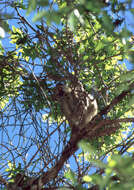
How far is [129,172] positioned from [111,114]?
1.48m

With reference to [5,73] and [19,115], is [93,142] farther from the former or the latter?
[5,73]

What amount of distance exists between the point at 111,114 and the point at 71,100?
2.70 feet

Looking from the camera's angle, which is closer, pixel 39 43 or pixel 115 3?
pixel 115 3

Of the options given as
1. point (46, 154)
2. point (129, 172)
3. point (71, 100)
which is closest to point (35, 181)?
point (46, 154)

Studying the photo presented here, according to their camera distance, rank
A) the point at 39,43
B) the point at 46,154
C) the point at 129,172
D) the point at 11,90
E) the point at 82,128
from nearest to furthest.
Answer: the point at 129,172 < the point at 82,128 < the point at 46,154 < the point at 39,43 < the point at 11,90

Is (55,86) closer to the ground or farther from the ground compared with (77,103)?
farther from the ground

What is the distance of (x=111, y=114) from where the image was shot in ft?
7.36

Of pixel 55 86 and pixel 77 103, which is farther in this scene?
pixel 55 86

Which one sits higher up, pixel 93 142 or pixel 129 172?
pixel 93 142

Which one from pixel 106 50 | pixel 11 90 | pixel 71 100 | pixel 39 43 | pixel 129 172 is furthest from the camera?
pixel 11 90

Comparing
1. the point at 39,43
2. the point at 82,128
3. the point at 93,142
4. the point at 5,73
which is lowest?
the point at 82,128

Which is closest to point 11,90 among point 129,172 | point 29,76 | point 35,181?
point 29,76

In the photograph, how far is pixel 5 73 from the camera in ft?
7.16

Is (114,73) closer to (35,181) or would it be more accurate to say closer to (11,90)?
(11,90)
